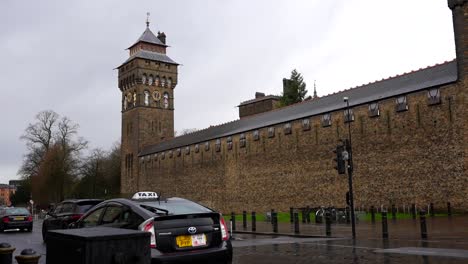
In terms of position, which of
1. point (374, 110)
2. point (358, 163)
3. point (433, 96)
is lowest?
point (358, 163)

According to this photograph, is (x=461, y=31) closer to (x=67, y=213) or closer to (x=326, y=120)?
(x=326, y=120)

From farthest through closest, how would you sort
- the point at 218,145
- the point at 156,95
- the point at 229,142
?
1. the point at 156,95
2. the point at 218,145
3. the point at 229,142

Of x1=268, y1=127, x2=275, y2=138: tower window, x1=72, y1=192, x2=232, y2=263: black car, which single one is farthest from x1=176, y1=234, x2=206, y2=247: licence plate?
x1=268, y1=127, x2=275, y2=138: tower window

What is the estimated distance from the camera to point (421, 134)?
29359 millimetres

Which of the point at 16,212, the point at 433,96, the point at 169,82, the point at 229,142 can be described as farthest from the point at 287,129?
the point at 169,82

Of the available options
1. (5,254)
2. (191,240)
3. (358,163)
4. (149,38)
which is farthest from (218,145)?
(5,254)

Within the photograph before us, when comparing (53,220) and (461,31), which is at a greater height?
(461,31)

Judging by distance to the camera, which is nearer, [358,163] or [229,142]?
[358,163]

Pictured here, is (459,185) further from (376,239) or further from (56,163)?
(56,163)

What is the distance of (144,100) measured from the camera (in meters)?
65.7

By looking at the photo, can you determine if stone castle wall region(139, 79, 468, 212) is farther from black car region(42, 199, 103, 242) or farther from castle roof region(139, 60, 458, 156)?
black car region(42, 199, 103, 242)

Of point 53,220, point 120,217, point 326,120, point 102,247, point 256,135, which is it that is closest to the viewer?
point 102,247

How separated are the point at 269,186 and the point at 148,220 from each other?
115ft

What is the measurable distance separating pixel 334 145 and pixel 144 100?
121ft
